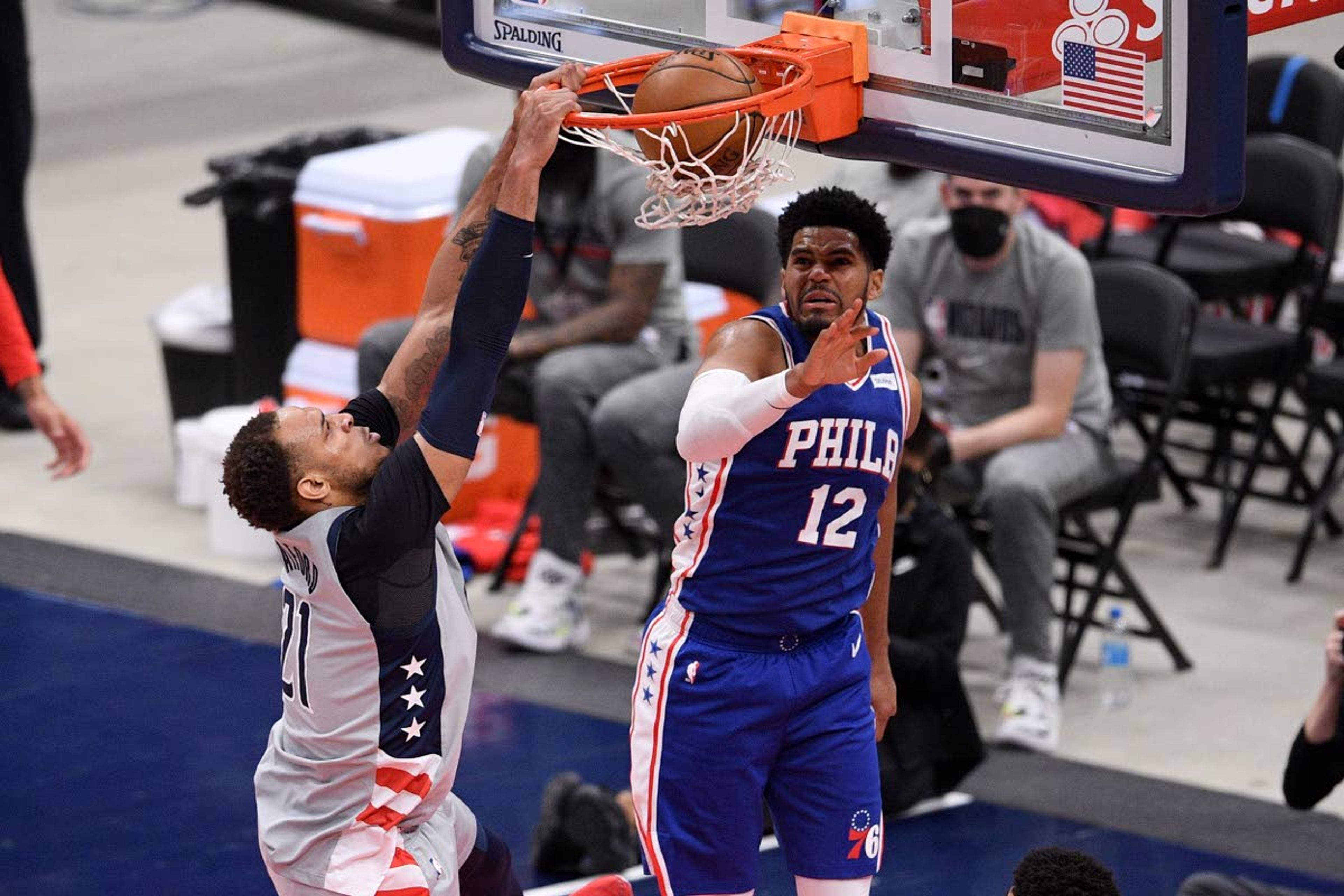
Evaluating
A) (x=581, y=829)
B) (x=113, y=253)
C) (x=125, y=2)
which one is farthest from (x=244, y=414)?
(x=125, y=2)

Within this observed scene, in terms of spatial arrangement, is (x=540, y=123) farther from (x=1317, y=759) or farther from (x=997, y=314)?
(x=997, y=314)

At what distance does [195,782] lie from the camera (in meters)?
6.30

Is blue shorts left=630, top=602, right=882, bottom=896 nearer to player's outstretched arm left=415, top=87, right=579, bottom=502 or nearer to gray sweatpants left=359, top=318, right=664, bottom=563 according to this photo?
player's outstretched arm left=415, top=87, right=579, bottom=502

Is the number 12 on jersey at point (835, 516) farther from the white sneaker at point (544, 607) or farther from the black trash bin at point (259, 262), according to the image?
the black trash bin at point (259, 262)

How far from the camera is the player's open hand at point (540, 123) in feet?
12.5

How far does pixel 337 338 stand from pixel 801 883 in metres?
4.29

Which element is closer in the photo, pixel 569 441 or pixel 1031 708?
pixel 1031 708

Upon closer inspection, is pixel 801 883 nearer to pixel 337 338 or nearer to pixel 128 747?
pixel 128 747

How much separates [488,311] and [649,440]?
121 inches

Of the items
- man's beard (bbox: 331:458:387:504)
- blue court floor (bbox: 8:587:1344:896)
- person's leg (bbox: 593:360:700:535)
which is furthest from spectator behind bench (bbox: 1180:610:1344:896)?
person's leg (bbox: 593:360:700:535)

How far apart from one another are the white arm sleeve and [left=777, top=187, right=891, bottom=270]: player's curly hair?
369 mm

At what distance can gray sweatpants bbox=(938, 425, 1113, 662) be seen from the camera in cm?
657

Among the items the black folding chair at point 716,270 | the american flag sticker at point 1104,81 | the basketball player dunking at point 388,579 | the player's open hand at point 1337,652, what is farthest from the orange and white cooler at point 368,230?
the american flag sticker at point 1104,81

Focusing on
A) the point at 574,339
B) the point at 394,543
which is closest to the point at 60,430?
the point at 574,339
